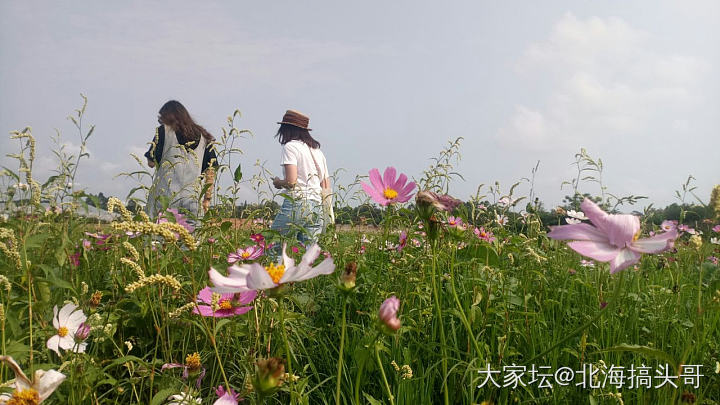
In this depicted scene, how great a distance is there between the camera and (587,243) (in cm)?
75

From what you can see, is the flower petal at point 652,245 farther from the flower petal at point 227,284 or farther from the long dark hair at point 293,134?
the long dark hair at point 293,134

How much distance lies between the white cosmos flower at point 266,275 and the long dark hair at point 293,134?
3085 mm

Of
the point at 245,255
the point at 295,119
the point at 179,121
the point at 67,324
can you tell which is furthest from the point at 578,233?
the point at 179,121

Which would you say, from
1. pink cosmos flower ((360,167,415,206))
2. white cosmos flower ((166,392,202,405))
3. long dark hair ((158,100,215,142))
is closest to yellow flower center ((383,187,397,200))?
pink cosmos flower ((360,167,415,206))

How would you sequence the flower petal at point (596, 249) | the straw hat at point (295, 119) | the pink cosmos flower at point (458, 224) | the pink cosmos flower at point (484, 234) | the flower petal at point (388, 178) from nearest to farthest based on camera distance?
the flower petal at point (596, 249) < the pink cosmos flower at point (458, 224) < the flower petal at point (388, 178) < the pink cosmos flower at point (484, 234) < the straw hat at point (295, 119)

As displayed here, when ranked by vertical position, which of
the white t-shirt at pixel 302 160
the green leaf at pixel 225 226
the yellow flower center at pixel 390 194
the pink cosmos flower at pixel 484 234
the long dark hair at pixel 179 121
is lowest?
the pink cosmos flower at pixel 484 234

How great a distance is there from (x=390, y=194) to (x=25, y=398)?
98 cm

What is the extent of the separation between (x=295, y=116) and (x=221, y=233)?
2.42 m

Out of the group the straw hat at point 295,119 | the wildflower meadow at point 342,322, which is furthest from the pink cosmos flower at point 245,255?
the straw hat at point 295,119

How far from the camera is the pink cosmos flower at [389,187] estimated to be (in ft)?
4.53

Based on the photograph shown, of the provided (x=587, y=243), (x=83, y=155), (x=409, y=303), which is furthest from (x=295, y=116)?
(x=587, y=243)

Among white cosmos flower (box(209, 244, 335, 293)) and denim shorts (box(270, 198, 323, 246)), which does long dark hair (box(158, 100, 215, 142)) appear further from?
white cosmos flower (box(209, 244, 335, 293))

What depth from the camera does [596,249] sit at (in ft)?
2.45

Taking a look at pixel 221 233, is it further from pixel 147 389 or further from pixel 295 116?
pixel 295 116
